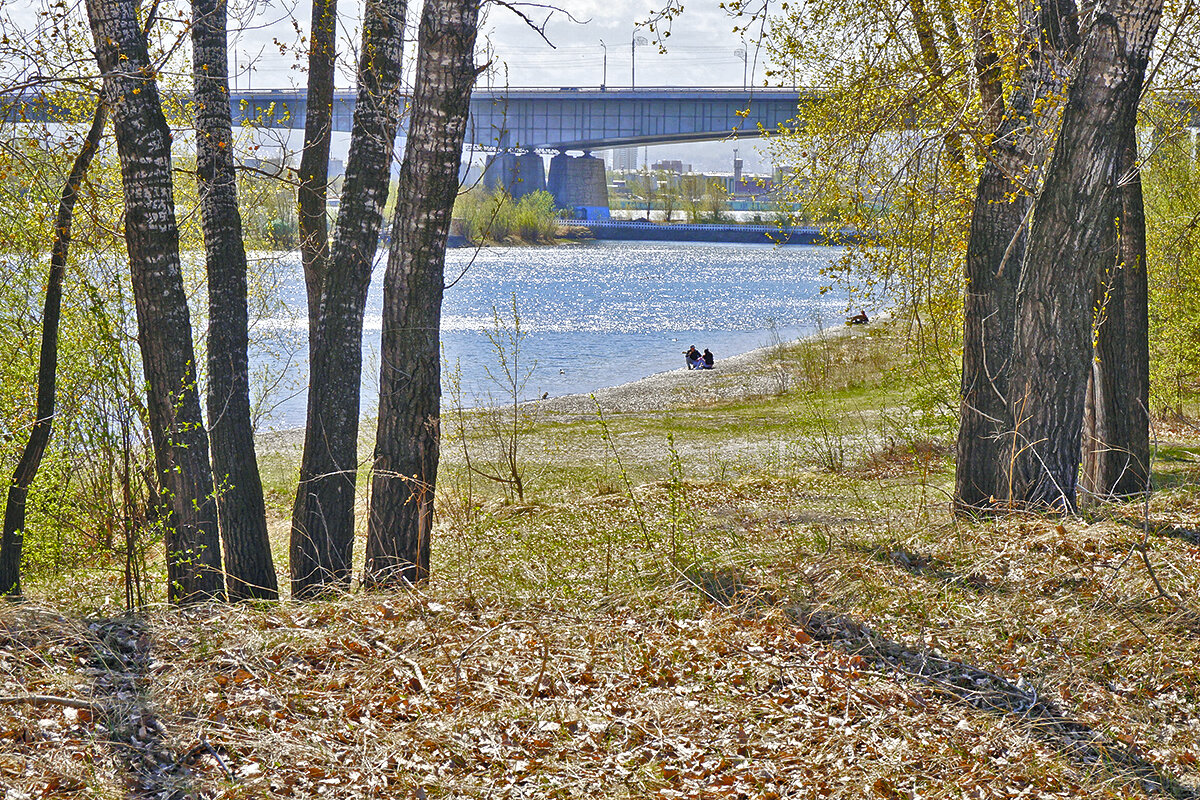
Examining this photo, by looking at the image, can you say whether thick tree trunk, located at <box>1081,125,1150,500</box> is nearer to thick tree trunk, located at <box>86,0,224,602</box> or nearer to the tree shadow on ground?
the tree shadow on ground

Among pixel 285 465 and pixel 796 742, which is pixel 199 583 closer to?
pixel 796 742

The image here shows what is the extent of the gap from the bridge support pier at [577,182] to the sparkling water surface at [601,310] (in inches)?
181

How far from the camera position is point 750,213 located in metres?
124

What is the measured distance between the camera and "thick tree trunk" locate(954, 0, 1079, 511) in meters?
Result: 6.98

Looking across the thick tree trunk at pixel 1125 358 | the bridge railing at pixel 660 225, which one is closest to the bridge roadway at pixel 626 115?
the bridge railing at pixel 660 225

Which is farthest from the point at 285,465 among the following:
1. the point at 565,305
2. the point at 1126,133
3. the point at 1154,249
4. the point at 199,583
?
the point at 565,305

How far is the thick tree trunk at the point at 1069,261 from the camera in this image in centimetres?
582

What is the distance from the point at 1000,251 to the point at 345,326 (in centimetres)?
537

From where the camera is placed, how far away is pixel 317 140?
780 centimetres

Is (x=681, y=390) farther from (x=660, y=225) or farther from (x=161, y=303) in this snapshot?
(x=660, y=225)

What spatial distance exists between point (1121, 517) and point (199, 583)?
6.58 m

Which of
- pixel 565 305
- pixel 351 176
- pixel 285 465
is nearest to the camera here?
pixel 351 176

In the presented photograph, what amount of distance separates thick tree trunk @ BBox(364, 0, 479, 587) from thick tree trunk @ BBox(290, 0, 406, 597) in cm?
56

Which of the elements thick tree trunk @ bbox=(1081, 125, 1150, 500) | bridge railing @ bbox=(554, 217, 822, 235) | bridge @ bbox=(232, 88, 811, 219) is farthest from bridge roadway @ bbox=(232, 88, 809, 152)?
thick tree trunk @ bbox=(1081, 125, 1150, 500)
